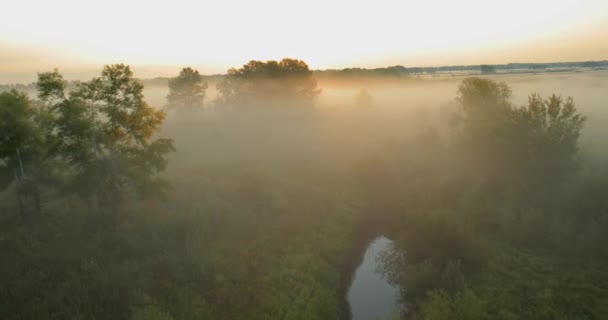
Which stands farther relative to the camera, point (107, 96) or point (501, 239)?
point (501, 239)

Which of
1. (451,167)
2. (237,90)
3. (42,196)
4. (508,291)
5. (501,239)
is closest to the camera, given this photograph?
(508,291)

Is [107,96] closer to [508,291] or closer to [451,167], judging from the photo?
[508,291]

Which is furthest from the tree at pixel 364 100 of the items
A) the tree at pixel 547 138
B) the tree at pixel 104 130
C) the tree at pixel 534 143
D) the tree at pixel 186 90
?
the tree at pixel 104 130

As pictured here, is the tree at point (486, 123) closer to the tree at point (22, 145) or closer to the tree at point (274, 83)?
the tree at point (22, 145)

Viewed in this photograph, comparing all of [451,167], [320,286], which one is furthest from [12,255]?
[451,167]

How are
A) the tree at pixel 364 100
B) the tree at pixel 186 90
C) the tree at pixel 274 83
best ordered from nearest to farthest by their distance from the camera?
the tree at pixel 274 83 → the tree at pixel 186 90 → the tree at pixel 364 100

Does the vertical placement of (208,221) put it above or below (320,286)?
above
